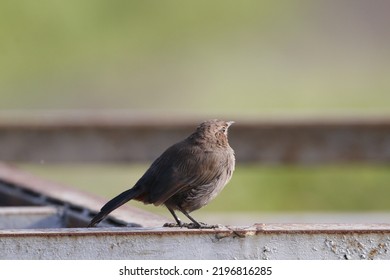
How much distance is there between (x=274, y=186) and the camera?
15.9 metres

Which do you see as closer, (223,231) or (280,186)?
(223,231)

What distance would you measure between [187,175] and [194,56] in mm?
18491

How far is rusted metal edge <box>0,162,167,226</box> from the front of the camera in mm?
6473

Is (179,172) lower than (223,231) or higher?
higher

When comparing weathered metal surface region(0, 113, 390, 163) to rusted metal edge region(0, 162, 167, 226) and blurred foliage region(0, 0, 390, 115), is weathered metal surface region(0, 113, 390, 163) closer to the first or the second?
rusted metal edge region(0, 162, 167, 226)

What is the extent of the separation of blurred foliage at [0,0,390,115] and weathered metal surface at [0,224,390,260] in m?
14.1

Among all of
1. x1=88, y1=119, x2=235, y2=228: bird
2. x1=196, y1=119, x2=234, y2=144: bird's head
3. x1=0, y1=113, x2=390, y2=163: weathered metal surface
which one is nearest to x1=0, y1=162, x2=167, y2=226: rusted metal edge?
x1=88, y1=119, x2=235, y2=228: bird

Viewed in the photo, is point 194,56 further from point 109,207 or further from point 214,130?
point 109,207

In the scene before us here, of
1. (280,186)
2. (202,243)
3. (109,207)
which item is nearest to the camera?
(202,243)

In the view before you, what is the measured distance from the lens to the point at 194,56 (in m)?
24.9

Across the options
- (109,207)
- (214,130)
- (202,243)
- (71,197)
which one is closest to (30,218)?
(71,197)

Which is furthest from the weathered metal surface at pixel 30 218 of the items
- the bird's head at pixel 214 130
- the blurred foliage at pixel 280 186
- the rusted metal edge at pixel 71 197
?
the blurred foliage at pixel 280 186

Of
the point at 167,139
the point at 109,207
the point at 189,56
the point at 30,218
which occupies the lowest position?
the point at 109,207

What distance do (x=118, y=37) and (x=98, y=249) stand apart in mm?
19941
